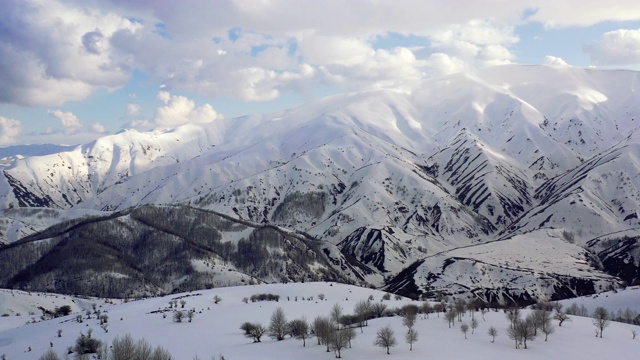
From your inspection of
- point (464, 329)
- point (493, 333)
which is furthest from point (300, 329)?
point (493, 333)

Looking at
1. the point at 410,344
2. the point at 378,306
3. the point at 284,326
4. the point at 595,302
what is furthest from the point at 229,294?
the point at 595,302

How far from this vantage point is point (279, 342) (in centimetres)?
8500

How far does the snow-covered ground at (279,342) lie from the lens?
7438 centimetres

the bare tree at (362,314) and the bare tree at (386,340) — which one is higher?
the bare tree at (362,314)

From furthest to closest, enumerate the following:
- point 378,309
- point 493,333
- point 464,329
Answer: point 378,309
point 464,329
point 493,333

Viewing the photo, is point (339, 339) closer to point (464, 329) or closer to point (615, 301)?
point (464, 329)

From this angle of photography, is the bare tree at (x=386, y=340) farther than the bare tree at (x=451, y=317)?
No

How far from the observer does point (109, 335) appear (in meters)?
90.7

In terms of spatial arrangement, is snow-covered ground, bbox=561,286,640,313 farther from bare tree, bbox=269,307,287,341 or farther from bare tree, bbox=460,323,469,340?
bare tree, bbox=269,307,287,341

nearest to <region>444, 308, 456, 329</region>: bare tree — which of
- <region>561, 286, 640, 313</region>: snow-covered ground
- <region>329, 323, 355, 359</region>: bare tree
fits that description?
<region>329, 323, 355, 359</region>: bare tree

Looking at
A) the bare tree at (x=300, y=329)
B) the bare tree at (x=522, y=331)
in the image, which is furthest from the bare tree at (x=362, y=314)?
the bare tree at (x=522, y=331)

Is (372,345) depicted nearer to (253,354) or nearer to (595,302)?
(253,354)

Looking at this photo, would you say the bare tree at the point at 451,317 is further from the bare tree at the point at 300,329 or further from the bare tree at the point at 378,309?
the bare tree at the point at 300,329

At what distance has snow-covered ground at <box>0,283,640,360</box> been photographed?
74.4m
